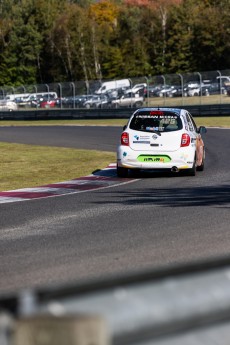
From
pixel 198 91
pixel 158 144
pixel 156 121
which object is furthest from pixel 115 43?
pixel 158 144

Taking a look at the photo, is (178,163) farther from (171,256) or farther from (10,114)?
(10,114)

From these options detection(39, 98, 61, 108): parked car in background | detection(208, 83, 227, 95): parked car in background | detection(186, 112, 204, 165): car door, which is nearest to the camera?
detection(186, 112, 204, 165): car door

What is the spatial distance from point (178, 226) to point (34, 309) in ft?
29.0

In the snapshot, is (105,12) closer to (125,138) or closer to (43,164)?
(43,164)

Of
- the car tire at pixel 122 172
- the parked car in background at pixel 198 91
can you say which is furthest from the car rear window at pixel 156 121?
the parked car in background at pixel 198 91

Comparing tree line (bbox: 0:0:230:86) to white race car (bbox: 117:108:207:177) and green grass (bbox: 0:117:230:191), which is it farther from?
white race car (bbox: 117:108:207:177)

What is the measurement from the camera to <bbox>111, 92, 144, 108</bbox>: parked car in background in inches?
2383

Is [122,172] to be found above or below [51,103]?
above

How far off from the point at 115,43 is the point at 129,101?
55.0 metres

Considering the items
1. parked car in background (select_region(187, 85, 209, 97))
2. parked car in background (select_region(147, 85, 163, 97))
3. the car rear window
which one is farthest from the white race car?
parked car in background (select_region(147, 85, 163, 97))

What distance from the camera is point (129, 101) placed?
62031mm

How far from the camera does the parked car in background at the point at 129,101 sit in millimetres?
60522

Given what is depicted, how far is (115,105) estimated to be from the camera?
63.3 m

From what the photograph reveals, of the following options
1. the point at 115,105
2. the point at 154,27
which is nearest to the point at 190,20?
the point at 154,27
